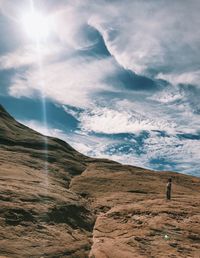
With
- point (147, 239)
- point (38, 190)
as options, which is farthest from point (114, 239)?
point (38, 190)

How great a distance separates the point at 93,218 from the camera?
40.6 metres

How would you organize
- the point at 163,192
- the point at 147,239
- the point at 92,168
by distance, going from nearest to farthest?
the point at 147,239 → the point at 163,192 → the point at 92,168

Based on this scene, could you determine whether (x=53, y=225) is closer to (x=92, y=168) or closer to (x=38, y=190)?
(x=38, y=190)

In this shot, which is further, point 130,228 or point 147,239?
point 130,228

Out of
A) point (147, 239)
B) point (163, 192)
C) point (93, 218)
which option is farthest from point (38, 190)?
point (163, 192)

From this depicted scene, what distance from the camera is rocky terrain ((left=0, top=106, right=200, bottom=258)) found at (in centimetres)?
2941

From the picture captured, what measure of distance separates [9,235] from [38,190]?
41.0ft

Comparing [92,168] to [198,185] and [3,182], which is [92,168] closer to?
[198,185]

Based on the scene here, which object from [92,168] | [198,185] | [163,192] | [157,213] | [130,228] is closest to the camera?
[130,228]

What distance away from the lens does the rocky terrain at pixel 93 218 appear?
29406 millimetres

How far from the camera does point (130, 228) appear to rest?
36375 millimetres

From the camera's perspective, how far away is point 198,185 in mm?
69500

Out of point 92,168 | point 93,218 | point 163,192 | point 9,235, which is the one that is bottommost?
point 9,235

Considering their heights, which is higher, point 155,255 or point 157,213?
point 157,213
